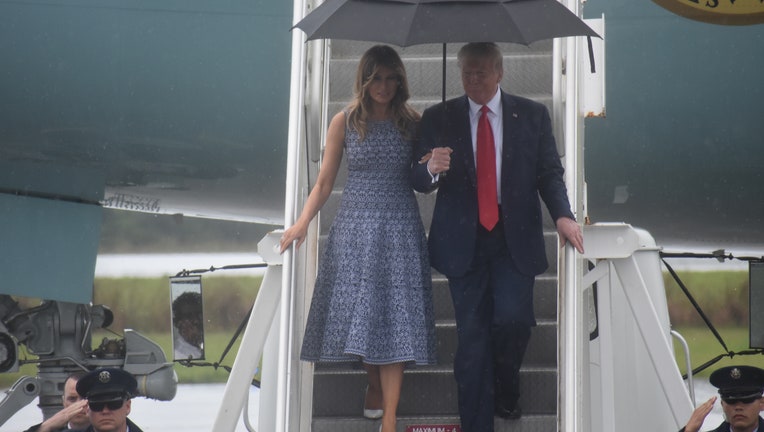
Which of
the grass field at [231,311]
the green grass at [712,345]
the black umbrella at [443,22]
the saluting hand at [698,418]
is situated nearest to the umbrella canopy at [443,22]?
the black umbrella at [443,22]

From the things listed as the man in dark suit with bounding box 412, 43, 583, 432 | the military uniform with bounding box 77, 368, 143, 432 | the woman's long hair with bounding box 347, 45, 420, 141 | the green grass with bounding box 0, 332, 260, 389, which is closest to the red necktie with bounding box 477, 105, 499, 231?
the man in dark suit with bounding box 412, 43, 583, 432

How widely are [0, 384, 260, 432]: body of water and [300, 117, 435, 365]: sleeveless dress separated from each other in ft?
29.9

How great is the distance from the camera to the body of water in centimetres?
1532

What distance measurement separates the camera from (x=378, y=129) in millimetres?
4094

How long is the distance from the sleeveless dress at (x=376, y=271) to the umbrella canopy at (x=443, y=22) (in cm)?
41

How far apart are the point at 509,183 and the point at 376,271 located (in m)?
0.51

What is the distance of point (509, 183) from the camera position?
3.99m

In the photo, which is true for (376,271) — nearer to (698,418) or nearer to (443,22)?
(443,22)

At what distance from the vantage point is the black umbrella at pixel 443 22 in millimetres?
3717

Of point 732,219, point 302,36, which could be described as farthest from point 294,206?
point 732,219

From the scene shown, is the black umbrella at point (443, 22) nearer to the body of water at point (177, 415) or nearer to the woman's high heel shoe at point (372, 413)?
the woman's high heel shoe at point (372, 413)

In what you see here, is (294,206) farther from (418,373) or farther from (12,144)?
(12,144)

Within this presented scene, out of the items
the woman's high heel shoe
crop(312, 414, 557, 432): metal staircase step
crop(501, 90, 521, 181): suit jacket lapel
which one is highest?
crop(501, 90, 521, 181): suit jacket lapel

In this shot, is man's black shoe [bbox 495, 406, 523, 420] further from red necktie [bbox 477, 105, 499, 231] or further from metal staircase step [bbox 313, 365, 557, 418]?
red necktie [bbox 477, 105, 499, 231]
